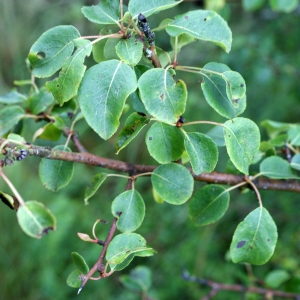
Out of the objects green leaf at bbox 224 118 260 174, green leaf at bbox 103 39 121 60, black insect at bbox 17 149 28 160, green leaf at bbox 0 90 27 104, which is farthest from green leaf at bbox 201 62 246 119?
→ green leaf at bbox 0 90 27 104

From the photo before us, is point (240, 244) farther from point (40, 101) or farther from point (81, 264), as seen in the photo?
point (40, 101)

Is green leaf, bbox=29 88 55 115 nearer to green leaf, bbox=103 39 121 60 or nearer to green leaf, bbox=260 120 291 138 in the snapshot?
green leaf, bbox=103 39 121 60

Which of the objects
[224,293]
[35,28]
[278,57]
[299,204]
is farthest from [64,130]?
[35,28]

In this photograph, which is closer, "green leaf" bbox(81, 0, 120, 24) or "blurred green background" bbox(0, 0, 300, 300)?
"green leaf" bbox(81, 0, 120, 24)

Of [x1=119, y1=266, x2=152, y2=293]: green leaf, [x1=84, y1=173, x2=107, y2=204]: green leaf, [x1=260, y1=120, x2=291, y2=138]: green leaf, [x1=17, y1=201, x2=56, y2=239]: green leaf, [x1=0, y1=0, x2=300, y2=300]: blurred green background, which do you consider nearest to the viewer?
[x1=17, y1=201, x2=56, y2=239]: green leaf

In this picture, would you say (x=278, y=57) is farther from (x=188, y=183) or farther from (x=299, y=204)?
(x=188, y=183)

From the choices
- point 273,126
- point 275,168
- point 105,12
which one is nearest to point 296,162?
point 275,168
